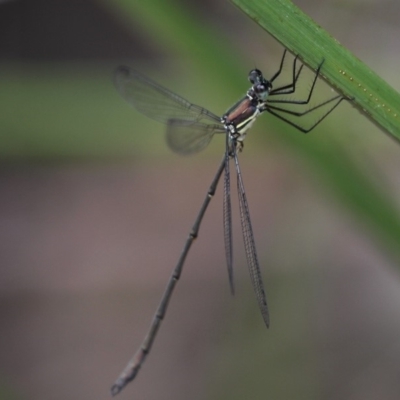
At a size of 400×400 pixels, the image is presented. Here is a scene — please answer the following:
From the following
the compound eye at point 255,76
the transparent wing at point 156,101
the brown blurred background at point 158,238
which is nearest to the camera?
the compound eye at point 255,76

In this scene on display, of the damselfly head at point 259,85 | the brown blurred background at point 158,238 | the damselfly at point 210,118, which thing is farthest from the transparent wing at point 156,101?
the damselfly head at point 259,85

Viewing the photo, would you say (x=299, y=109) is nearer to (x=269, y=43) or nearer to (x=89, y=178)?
(x=269, y=43)

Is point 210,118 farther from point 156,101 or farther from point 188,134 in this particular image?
point 156,101

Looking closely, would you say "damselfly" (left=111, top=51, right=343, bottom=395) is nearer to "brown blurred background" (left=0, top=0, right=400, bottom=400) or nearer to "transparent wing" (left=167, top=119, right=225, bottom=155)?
"transparent wing" (left=167, top=119, right=225, bottom=155)

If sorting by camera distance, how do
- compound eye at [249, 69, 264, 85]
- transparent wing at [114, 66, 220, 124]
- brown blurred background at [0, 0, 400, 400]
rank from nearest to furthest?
compound eye at [249, 69, 264, 85] < transparent wing at [114, 66, 220, 124] < brown blurred background at [0, 0, 400, 400]

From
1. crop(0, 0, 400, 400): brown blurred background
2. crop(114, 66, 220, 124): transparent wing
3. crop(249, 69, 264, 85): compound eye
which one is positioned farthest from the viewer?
crop(0, 0, 400, 400): brown blurred background

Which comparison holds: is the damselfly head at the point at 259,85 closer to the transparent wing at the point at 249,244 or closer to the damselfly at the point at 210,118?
the damselfly at the point at 210,118

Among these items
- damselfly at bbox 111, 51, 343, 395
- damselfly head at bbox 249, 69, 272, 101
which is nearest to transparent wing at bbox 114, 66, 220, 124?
damselfly at bbox 111, 51, 343, 395
